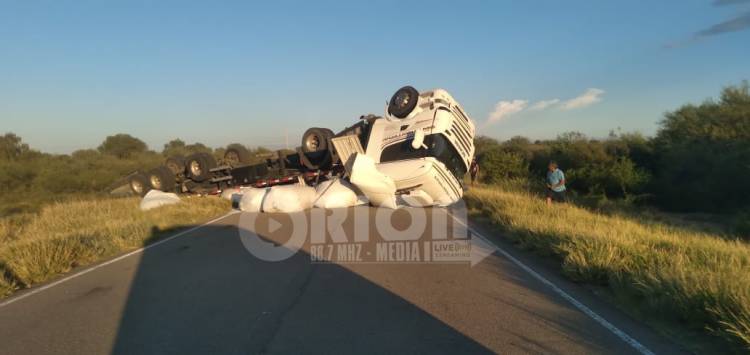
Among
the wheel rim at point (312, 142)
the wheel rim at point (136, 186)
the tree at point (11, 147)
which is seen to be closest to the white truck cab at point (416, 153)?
the wheel rim at point (312, 142)

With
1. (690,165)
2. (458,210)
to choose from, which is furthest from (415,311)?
(690,165)

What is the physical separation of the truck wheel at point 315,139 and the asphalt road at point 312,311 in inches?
389

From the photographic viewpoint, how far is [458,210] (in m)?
14.4

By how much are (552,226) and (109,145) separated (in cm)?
4918

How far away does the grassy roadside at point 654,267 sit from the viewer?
14.9ft

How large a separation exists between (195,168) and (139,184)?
2809mm

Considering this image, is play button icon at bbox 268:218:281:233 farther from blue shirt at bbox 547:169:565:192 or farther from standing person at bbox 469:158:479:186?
standing person at bbox 469:158:479:186

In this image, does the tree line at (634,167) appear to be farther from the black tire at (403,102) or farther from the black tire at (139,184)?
the black tire at (403,102)

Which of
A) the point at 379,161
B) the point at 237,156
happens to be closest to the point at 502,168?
the point at 379,161

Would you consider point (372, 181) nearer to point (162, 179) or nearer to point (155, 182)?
point (162, 179)

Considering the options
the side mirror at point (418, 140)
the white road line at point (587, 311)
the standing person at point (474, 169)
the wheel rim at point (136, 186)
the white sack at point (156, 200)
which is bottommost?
the white road line at point (587, 311)

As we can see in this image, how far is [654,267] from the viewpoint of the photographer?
607 cm

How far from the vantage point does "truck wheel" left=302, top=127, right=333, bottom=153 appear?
57.9ft

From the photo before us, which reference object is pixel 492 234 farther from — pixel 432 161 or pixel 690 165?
pixel 690 165
